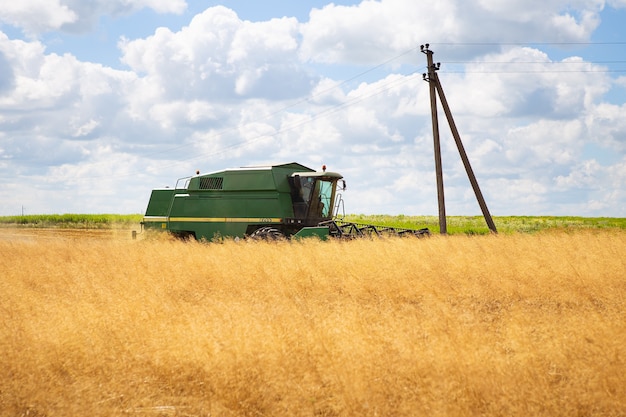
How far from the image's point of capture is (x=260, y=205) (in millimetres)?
17922

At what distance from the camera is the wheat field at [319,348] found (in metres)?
4.73

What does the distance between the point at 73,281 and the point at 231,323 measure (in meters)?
6.07

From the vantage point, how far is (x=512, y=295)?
32.6ft

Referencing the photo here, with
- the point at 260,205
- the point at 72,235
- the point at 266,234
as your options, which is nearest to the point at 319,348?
the point at 266,234

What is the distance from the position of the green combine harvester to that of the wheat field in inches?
268

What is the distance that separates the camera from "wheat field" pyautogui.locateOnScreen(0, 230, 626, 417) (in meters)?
4.73

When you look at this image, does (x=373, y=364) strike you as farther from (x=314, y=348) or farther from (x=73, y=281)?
(x=73, y=281)

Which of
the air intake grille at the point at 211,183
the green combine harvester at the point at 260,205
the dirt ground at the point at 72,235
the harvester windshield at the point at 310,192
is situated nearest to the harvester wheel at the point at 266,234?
the green combine harvester at the point at 260,205

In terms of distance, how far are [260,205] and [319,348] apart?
12.5 metres

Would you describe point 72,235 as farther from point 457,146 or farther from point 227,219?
point 457,146

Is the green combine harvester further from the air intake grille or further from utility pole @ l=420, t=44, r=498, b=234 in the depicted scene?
utility pole @ l=420, t=44, r=498, b=234

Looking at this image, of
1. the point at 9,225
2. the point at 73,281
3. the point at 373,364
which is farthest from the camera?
the point at 9,225

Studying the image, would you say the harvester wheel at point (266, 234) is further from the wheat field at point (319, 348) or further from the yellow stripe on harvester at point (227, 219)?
the wheat field at point (319, 348)

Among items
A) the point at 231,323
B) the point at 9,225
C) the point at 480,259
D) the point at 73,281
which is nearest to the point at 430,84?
the point at 480,259
